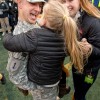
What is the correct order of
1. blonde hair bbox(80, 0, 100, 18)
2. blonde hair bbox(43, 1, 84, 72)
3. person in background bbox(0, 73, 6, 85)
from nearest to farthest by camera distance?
blonde hair bbox(43, 1, 84, 72)
blonde hair bbox(80, 0, 100, 18)
person in background bbox(0, 73, 6, 85)

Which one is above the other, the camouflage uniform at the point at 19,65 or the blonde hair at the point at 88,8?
the blonde hair at the point at 88,8

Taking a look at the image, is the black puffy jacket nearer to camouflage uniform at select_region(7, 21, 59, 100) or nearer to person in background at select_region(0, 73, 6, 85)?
camouflage uniform at select_region(7, 21, 59, 100)

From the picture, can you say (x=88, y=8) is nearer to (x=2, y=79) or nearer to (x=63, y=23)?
(x=63, y=23)

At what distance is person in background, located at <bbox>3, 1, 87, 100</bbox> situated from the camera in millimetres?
1926

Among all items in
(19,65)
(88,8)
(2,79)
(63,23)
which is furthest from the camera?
(2,79)

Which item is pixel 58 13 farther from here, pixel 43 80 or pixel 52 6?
pixel 43 80

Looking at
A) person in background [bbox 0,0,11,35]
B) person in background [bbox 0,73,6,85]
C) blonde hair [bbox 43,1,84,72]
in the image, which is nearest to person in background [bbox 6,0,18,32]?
person in background [bbox 0,0,11,35]

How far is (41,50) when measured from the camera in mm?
2023

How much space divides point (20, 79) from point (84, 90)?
0.88 m

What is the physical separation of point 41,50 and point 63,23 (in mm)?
296

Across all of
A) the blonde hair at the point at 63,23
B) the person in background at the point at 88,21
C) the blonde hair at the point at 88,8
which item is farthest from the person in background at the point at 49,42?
the blonde hair at the point at 88,8

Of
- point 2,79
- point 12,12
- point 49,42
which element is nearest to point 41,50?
point 49,42

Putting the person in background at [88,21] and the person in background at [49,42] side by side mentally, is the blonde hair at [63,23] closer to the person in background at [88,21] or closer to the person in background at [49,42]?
the person in background at [49,42]

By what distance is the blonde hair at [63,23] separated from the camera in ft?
6.27
